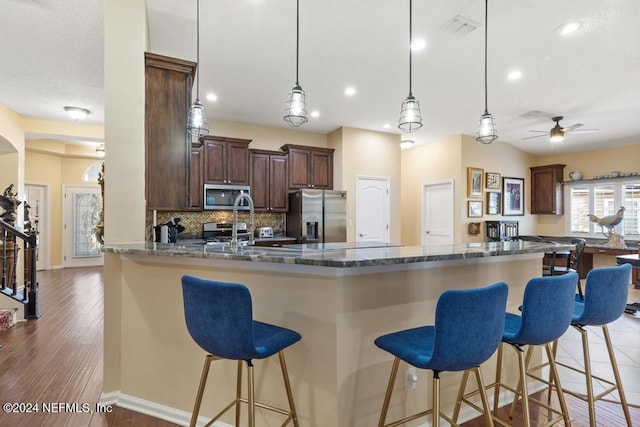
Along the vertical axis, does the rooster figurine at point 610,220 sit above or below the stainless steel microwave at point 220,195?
below

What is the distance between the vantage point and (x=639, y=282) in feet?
16.8

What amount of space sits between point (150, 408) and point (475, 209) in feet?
20.9

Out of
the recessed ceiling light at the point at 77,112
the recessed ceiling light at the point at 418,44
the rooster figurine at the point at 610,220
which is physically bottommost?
the rooster figurine at the point at 610,220

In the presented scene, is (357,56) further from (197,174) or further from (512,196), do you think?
(512,196)

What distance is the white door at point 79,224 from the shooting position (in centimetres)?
802

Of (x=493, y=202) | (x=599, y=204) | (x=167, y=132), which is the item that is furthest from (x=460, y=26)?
(x=599, y=204)

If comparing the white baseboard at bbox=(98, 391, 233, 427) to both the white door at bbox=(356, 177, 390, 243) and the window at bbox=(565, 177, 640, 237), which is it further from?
the window at bbox=(565, 177, 640, 237)

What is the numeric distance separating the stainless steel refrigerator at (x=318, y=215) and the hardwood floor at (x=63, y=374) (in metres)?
2.98

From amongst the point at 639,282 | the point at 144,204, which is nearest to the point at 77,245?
the point at 144,204

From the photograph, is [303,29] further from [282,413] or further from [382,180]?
[382,180]

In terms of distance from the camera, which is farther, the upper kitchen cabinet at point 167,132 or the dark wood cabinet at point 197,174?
the dark wood cabinet at point 197,174

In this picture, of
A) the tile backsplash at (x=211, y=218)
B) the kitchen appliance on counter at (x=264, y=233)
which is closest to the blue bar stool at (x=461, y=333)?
the kitchen appliance on counter at (x=264, y=233)

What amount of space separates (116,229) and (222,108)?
3272mm

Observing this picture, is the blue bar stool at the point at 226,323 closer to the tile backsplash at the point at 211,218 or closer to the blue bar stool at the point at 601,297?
the blue bar stool at the point at 601,297
